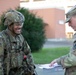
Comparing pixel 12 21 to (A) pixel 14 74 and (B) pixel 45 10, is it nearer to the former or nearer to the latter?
(A) pixel 14 74

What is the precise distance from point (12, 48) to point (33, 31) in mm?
15211

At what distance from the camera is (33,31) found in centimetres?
1984

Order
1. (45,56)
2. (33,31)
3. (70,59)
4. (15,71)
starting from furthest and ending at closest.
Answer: (33,31), (45,56), (15,71), (70,59)

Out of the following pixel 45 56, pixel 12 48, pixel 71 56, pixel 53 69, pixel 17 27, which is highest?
pixel 17 27

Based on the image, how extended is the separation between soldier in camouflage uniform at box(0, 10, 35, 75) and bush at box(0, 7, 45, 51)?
1460 cm

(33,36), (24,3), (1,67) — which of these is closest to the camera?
(1,67)

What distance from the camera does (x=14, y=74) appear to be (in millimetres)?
4730

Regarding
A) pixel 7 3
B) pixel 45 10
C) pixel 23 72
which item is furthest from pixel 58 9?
pixel 23 72

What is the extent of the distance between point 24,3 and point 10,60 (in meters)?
55.7

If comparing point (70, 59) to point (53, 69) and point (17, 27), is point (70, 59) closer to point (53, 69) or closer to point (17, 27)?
point (53, 69)

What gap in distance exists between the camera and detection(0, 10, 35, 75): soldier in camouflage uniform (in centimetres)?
461

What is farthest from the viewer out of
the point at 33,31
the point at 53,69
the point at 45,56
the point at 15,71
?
the point at 33,31

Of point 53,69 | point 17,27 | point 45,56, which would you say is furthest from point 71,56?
point 45,56

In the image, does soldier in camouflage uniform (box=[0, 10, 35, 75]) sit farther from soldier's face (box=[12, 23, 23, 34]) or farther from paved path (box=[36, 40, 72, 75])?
paved path (box=[36, 40, 72, 75])
